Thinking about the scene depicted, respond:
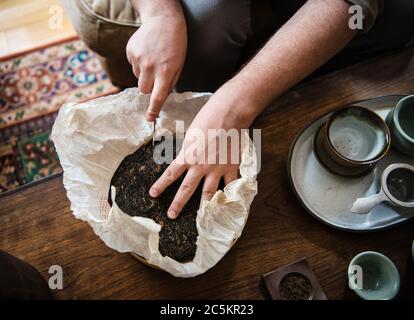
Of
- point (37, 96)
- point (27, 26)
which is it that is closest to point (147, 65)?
point (37, 96)

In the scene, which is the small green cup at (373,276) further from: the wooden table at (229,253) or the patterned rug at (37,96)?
the patterned rug at (37,96)

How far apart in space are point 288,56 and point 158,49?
26 cm

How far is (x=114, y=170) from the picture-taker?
783 millimetres

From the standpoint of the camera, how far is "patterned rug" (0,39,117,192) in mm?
1259

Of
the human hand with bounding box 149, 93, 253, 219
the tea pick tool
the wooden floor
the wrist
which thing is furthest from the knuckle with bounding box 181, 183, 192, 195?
the wooden floor

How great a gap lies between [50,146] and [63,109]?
624 millimetres

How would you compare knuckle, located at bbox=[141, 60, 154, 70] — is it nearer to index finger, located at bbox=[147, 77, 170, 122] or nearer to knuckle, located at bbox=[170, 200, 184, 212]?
index finger, located at bbox=[147, 77, 170, 122]

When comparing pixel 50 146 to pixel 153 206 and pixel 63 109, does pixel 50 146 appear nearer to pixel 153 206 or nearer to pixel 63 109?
pixel 63 109

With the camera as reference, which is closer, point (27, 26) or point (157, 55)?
point (157, 55)

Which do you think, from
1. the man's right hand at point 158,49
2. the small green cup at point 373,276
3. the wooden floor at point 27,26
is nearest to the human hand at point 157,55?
the man's right hand at point 158,49

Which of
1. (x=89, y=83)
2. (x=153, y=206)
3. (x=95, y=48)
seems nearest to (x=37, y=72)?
(x=89, y=83)

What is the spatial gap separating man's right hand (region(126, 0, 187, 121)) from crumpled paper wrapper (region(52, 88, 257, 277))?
41 millimetres

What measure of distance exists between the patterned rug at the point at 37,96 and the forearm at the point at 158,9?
0.61 meters

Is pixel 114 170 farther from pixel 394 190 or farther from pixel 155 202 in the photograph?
pixel 394 190
